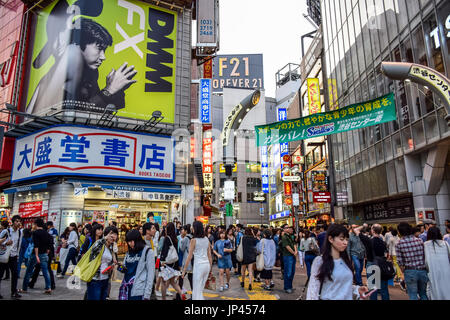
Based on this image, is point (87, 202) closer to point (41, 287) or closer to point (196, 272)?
point (41, 287)

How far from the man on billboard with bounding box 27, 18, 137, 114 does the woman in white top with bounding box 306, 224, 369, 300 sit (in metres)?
19.9

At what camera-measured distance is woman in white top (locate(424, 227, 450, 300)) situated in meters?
5.70

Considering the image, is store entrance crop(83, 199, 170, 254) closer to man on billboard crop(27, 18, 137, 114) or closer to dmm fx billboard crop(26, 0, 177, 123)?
dmm fx billboard crop(26, 0, 177, 123)

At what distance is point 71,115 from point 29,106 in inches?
203

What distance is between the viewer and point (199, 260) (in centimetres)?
677

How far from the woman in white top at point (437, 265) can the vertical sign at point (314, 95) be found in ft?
85.6

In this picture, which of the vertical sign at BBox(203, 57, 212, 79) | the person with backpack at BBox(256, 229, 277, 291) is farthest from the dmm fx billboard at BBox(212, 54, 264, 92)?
the person with backpack at BBox(256, 229, 277, 291)

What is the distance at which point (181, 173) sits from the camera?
22812 millimetres

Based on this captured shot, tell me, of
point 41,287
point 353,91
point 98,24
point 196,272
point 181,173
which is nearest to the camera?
point 196,272

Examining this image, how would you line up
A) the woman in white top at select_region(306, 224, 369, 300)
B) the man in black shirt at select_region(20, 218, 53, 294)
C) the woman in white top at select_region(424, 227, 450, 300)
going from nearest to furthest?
the woman in white top at select_region(306, 224, 369, 300), the woman in white top at select_region(424, 227, 450, 300), the man in black shirt at select_region(20, 218, 53, 294)

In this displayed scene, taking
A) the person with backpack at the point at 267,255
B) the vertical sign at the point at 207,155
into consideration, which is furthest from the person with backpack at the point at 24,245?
the vertical sign at the point at 207,155

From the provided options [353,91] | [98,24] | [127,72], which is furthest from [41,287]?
[353,91]

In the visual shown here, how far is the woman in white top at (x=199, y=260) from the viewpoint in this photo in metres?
6.64

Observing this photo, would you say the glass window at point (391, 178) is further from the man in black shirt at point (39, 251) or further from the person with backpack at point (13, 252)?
the person with backpack at point (13, 252)
